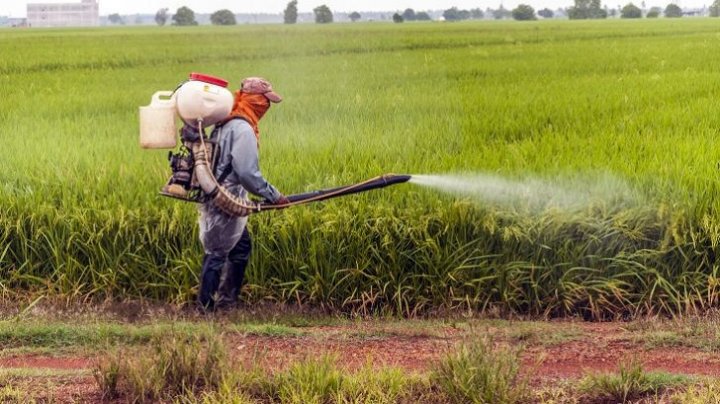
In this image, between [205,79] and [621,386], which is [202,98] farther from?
[621,386]

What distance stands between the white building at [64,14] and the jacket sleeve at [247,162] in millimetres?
1851

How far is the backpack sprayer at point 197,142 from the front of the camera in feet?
10.1

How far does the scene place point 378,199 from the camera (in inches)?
193

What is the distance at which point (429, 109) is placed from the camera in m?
6.70

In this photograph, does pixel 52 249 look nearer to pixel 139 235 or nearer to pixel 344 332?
pixel 139 235

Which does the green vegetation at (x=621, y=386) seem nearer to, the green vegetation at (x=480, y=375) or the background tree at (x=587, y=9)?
the green vegetation at (x=480, y=375)

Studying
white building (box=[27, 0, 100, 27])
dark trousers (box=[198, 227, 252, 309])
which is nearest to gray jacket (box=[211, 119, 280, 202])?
dark trousers (box=[198, 227, 252, 309])

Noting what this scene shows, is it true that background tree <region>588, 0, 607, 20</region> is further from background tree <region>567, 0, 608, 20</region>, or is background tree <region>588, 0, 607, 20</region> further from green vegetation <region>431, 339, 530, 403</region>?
green vegetation <region>431, 339, 530, 403</region>

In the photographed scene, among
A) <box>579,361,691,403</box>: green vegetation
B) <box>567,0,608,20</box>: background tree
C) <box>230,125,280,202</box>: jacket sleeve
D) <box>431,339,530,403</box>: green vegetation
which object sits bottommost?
<box>579,361,691,403</box>: green vegetation

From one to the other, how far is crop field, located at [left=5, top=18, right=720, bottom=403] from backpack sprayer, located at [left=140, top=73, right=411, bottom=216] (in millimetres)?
574

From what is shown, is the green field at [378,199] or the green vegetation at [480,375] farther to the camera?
the green field at [378,199]

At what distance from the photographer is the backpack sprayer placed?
10.1ft

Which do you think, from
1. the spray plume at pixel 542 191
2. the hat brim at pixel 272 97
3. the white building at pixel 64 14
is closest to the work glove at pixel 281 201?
the hat brim at pixel 272 97

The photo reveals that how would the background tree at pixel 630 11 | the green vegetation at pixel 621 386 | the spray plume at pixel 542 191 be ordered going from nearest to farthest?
the green vegetation at pixel 621 386
the spray plume at pixel 542 191
the background tree at pixel 630 11
